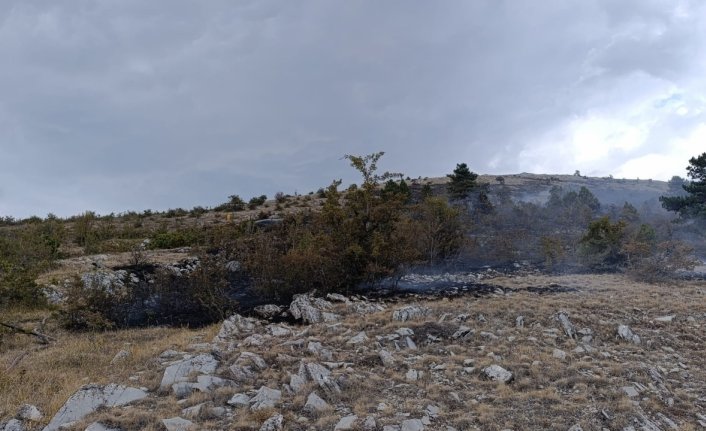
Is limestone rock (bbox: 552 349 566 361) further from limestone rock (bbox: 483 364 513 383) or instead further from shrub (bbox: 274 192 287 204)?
shrub (bbox: 274 192 287 204)

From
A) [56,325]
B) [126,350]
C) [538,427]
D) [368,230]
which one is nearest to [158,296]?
[56,325]

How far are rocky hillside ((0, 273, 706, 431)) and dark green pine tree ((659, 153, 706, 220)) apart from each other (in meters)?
14.3

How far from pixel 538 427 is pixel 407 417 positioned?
1.41 m

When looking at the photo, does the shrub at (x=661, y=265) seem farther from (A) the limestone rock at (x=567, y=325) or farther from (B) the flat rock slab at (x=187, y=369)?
(B) the flat rock slab at (x=187, y=369)

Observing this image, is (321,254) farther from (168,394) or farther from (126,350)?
(168,394)

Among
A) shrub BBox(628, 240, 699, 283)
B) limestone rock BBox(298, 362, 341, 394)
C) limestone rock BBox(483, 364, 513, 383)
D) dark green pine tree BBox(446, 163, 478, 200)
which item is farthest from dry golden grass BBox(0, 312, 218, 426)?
dark green pine tree BBox(446, 163, 478, 200)

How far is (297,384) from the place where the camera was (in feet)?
18.9

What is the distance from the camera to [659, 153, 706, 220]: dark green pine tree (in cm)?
2025

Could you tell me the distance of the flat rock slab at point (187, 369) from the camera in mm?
5930

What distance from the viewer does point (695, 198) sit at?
20.3 metres

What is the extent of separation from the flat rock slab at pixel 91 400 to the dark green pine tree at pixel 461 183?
21.9 m

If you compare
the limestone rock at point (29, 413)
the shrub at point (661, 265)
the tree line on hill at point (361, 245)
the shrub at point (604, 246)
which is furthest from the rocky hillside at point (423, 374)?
the shrub at point (604, 246)

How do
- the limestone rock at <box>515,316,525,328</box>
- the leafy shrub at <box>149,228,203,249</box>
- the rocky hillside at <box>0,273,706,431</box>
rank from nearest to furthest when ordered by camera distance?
the rocky hillside at <box>0,273,706,431</box>, the limestone rock at <box>515,316,525,328</box>, the leafy shrub at <box>149,228,203,249</box>

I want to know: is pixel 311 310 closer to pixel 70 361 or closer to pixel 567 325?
pixel 70 361
